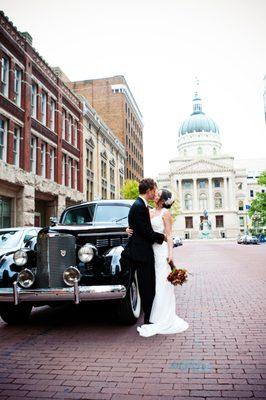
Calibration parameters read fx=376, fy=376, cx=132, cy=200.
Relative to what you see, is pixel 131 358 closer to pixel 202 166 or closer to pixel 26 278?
pixel 26 278

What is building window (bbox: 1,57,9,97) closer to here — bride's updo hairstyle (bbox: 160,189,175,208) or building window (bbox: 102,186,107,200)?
bride's updo hairstyle (bbox: 160,189,175,208)

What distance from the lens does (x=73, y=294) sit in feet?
16.5

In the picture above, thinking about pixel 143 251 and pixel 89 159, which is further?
pixel 89 159

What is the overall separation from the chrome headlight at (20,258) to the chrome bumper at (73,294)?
19.4 inches

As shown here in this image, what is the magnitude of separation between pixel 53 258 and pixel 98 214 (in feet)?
7.19

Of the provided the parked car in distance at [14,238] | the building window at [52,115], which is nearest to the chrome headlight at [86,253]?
the parked car in distance at [14,238]

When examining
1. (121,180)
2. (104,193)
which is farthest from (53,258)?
(121,180)

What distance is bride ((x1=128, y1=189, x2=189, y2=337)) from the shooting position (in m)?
5.33

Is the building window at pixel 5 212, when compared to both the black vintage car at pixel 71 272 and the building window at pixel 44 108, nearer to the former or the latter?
the building window at pixel 44 108

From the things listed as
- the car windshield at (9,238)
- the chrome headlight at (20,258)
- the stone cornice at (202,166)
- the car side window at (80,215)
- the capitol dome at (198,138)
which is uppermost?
the capitol dome at (198,138)

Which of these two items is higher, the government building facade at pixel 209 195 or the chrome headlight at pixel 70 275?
the government building facade at pixel 209 195

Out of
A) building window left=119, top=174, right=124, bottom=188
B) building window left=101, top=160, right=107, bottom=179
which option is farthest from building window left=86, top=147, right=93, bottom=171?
building window left=119, top=174, right=124, bottom=188

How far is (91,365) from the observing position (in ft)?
13.4

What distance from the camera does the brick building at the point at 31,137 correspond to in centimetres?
2048
